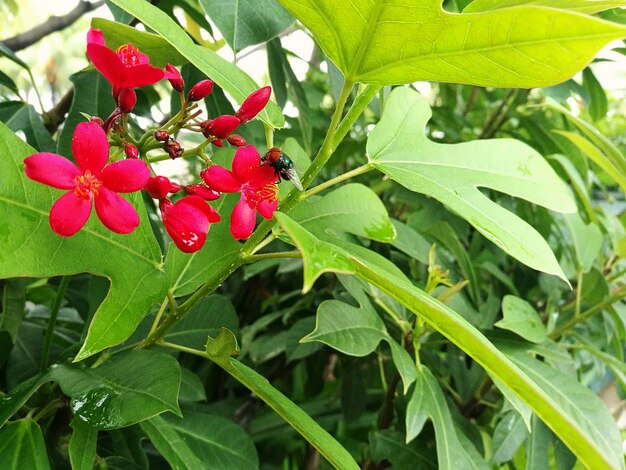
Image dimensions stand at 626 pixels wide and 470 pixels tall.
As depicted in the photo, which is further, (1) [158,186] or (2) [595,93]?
(2) [595,93]

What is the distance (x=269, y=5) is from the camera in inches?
27.4

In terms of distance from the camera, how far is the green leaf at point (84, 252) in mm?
456

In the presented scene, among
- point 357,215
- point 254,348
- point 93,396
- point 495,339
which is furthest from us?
point 254,348

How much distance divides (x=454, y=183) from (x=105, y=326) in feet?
1.15

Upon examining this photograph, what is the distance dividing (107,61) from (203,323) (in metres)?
0.37

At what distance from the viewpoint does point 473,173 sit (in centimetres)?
63

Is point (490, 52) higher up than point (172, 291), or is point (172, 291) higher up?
point (490, 52)

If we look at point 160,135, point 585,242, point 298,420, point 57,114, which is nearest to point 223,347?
point 298,420

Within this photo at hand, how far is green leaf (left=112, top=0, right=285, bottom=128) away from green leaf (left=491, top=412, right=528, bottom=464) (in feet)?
1.74

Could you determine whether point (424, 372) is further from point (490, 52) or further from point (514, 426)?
point (490, 52)

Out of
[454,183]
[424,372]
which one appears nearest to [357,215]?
A: [454,183]

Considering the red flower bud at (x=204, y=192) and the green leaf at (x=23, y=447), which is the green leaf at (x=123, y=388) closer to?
the green leaf at (x=23, y=447)

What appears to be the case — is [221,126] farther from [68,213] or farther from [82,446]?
[82,446]

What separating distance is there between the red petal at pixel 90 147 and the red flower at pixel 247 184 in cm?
9
